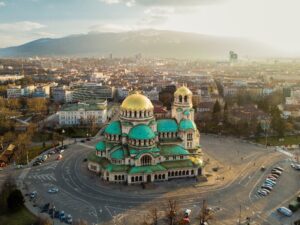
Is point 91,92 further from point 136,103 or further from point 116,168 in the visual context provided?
point 116,168

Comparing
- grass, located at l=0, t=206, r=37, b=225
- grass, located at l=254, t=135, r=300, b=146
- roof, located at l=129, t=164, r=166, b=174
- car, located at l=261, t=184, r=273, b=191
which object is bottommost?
grass, located at l=0, t=206, r=37, b=225

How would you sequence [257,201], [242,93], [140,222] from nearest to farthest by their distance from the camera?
[140,222], [257,201], [242,93]

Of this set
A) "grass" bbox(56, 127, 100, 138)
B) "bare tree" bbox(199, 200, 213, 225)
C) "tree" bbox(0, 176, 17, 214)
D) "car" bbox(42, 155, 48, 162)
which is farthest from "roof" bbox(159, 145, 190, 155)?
"grass" bbox(56, 127, 100, 138)

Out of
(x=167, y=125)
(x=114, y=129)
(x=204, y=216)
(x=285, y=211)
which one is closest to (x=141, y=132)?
(x=114, y=129)

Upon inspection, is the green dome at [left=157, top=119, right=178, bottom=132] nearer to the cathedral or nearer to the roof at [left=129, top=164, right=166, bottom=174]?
the cathedral

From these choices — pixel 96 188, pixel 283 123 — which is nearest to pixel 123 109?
pixel 96 188

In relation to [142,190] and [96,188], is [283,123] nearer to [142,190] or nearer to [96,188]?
[142,190]
